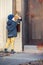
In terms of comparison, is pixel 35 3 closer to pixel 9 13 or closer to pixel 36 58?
pixel 9 13

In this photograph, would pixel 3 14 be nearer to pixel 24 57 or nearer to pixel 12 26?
pixel 12 26

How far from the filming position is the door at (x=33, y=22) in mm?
11484

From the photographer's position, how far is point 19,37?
11250mm

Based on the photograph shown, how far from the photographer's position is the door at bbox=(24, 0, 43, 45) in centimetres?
1148

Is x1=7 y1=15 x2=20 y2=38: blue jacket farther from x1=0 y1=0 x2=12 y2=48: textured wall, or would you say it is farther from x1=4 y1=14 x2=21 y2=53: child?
x1=0 y1=0 x2=12 y2=48: textured wall

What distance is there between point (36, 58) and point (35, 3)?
2.67 m

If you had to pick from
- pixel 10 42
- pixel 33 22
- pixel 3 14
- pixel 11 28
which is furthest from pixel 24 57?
pixel 3 14

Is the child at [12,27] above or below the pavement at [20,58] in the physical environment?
above

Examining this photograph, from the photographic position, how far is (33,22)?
456 inches

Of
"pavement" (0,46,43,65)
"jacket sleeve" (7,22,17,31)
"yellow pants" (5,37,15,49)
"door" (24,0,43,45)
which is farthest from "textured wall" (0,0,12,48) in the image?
"pavement" (0,46,43,65)

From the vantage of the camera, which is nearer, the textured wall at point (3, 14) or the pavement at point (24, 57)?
the pavement at point (24, 57)

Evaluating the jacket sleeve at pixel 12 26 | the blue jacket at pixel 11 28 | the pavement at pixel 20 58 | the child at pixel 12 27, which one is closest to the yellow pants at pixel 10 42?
the child at pixel 12 27

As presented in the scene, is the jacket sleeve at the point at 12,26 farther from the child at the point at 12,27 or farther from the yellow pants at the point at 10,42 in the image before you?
the yellow pants at the point at 10,42

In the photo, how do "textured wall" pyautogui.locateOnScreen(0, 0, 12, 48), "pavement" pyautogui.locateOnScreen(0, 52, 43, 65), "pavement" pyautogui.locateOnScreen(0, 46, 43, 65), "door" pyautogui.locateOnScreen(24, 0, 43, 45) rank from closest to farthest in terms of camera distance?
"pavement" pyautogui.locateOnScreen(0, 52, 43, 65) < "pavement" pyautogui.locateOnScreen(0, 46, 43, 65) < "textured wall" pyautogui.locateOnScreen(0, 0, 12, 48) < "door" pyautogui.locateOnScreen(24, 0, 43, 45)
